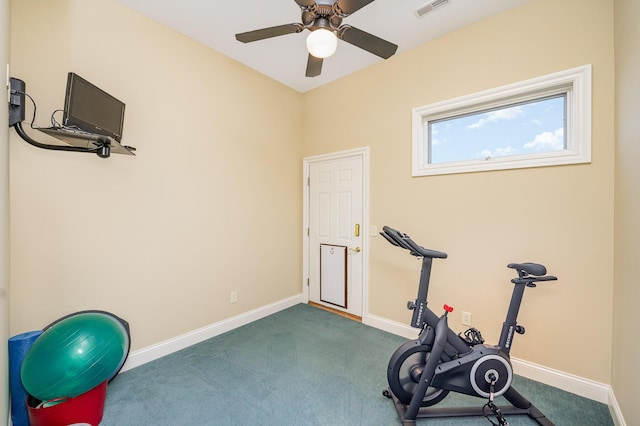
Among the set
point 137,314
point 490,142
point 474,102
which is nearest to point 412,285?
point 490,142

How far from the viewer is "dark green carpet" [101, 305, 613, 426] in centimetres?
173

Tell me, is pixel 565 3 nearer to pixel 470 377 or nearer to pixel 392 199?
pixel 392 199

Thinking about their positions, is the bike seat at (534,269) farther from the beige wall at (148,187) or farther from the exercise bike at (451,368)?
the beige wall at (148,187)

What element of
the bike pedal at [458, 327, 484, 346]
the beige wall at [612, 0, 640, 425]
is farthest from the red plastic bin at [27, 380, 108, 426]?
the beige wall at [612, 0, 640, 425]

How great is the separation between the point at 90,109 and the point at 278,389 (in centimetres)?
240

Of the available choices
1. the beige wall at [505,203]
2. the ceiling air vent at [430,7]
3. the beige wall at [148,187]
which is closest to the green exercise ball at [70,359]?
the beige wall at [148,187]

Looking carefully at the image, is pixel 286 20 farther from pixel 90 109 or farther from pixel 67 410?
pixel 67 410

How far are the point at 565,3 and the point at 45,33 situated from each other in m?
3.90

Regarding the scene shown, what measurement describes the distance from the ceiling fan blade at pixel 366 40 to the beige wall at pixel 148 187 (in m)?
1.69

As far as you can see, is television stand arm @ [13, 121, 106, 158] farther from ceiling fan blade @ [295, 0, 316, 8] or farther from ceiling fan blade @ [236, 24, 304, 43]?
ceiling fan blade @ [295, 0, 316, 8]

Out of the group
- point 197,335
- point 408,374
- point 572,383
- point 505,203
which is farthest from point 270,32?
point 572,383

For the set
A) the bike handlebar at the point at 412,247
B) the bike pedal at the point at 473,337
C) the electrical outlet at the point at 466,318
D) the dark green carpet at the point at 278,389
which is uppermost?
the bike handlebar at the point at 412,247

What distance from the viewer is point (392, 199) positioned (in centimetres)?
298

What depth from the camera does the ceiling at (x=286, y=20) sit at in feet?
7.23
